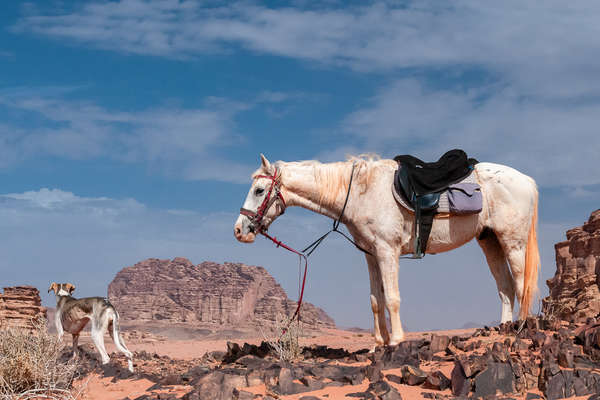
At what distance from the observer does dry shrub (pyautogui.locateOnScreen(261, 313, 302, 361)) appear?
936cm

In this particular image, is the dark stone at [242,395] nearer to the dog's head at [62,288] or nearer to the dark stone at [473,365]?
the dark stone at [473,365]

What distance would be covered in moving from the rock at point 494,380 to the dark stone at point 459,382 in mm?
118

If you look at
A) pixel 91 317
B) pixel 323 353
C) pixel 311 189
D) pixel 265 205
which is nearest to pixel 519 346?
pixel 323 353

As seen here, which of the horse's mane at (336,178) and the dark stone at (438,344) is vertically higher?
the horse's mane at (336,178)

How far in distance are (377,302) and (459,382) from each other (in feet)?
8.91

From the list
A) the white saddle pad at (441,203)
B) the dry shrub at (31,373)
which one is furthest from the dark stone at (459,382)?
the dry shrub at (31,373)

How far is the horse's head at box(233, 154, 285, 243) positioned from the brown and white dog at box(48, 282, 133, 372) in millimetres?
5707

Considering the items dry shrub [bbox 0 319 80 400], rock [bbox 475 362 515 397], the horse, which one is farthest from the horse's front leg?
dry shrub [bbox 0 319 80 400]

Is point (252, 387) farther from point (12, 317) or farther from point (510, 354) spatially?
point (12, 317)

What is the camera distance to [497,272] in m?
9.85

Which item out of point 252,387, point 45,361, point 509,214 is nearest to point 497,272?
point 509,214

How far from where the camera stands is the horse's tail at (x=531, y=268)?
941cm

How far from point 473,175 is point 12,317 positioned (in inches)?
1338

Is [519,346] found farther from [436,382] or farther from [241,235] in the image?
[241,235]
